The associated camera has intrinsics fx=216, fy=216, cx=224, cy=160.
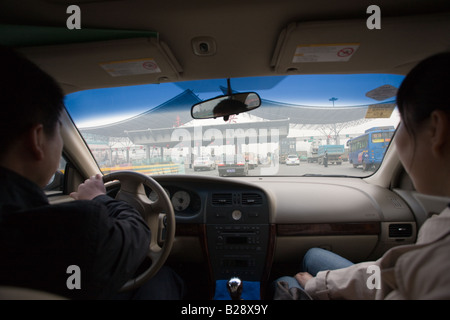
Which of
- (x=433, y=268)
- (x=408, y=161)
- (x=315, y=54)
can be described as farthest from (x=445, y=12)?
(x=433, y=268)

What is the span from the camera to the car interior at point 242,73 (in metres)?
1.50

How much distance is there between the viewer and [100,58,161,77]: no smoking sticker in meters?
1.89

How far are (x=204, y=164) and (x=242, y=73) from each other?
1197mm

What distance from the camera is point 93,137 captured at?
2.68 meters

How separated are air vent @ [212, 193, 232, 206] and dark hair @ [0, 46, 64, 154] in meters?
1.62

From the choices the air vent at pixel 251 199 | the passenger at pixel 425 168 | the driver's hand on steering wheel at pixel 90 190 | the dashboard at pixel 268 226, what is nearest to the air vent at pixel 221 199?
the dashboard at pixel 268 226

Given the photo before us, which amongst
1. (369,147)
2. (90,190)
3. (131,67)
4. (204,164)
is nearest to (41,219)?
(90,190)

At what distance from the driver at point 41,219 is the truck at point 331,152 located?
2.56m

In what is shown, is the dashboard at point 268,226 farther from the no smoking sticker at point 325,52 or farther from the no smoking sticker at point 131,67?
the no smoking sticker at point 325,52

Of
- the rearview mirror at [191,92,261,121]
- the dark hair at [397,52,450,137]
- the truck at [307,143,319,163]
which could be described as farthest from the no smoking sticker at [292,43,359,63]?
the truck at [307,143,319,163]

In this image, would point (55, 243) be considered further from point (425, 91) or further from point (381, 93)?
point (381, 93)

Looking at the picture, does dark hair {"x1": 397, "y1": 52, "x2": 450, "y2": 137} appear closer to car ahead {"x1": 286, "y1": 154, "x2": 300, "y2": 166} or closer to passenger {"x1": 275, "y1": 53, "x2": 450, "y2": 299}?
passenger {"x1": 275, "y1": 53, "x2": 450, "y2": 299}

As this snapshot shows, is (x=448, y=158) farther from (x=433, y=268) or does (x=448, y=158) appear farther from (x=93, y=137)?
(x=93, y=137)

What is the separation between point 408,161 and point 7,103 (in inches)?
59.7
